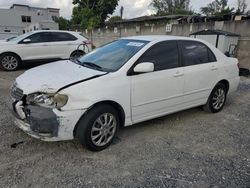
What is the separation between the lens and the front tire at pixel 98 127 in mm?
3049

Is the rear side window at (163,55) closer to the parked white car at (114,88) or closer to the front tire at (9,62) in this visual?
the parked white car at (114,88)

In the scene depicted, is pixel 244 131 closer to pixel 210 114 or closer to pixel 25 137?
pixel 210 114

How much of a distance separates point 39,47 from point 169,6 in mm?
45547

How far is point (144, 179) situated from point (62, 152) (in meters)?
1.16

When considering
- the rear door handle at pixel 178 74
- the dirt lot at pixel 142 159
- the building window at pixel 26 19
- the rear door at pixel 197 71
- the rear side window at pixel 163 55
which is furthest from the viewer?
the building window at pixel 26 19

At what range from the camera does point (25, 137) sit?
11.7 feet

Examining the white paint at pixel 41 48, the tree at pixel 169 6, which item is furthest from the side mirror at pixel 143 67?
the tree at pixel 169 6

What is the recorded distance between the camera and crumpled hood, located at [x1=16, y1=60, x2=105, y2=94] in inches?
119

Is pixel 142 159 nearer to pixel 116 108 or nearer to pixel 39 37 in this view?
pixel 116 108

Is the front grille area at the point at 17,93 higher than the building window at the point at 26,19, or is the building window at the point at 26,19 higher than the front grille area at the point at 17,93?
the building window at the point at 26,19

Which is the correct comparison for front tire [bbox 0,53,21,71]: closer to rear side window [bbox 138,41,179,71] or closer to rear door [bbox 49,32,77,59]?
rear door [bbox 49,32,77,59]

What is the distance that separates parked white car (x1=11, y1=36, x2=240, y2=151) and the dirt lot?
299mm

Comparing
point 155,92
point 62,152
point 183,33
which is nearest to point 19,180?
point 62,152

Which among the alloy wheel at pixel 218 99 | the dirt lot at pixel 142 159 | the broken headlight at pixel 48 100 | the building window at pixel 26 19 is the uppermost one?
the building window at pixel 26 19
